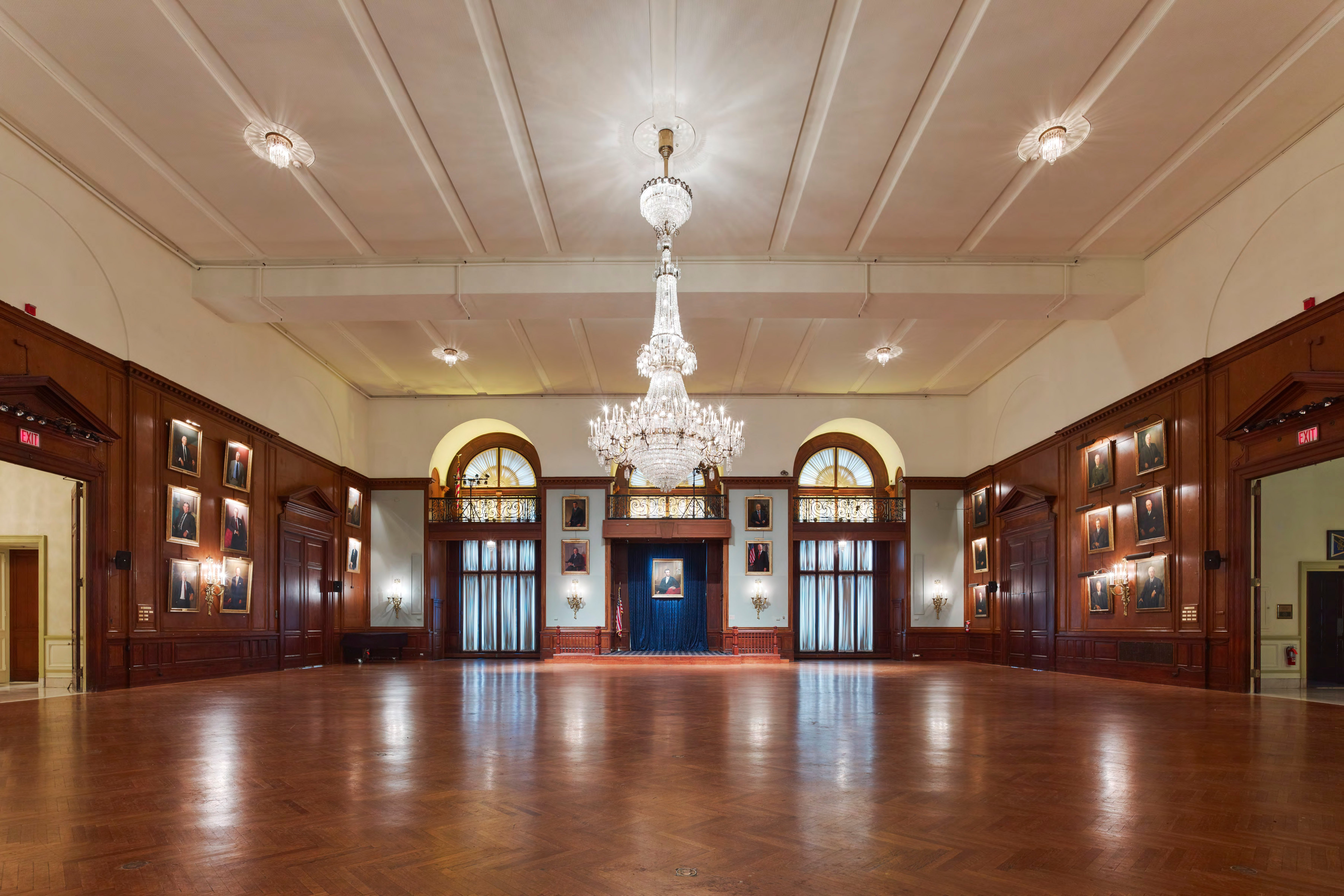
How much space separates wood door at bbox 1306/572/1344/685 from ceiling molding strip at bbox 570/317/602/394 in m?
12.0

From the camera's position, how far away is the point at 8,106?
8.74 m

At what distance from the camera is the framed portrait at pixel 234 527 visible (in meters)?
13.8

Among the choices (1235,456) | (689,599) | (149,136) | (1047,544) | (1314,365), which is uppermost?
(149,136)

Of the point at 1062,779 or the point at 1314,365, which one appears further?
the point at 1314,365

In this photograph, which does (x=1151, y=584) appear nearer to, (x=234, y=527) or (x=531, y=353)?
(x=531, y=353)

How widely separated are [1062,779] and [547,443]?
17251 mm

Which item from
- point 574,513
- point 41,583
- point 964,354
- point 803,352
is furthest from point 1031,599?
point 41,583

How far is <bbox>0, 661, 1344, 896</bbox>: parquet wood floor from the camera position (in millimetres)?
3133

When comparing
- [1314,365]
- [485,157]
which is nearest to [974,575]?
[1314,365]

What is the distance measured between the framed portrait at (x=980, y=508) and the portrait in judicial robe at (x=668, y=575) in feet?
23.3

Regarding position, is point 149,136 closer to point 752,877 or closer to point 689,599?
point 752,877

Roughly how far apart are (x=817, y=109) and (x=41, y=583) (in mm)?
12210

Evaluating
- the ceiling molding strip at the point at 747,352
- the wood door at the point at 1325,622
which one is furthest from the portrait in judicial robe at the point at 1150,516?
the ceiling molding strip at the point at 747,352

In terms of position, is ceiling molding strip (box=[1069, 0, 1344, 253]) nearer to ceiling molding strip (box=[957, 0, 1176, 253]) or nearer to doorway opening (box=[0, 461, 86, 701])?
ceiling molding strip (box=[957, 0, 1176, 253])
